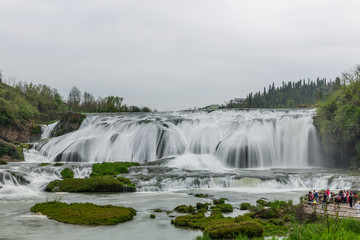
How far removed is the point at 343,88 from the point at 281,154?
10618 millimetres

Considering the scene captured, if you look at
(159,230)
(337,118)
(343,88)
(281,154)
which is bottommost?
(159,230)

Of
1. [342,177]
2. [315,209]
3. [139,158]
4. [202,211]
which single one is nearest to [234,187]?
[342,177]

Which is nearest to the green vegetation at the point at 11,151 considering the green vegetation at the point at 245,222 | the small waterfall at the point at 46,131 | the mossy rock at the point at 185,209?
the small waterfall at the point at 46,131

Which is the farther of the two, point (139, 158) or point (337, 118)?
point (139, 158)

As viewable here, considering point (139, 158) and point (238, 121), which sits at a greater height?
point (238, 121)

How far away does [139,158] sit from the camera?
4766 centimetres

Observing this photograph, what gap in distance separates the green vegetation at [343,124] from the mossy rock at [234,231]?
27207 mm

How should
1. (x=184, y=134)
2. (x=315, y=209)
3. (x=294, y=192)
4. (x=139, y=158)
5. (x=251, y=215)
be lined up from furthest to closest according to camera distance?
(x=184, y=134)
(x=139, y=158)
(x=294, y=192)
(x=251, y=215)
(x=315, y=209)

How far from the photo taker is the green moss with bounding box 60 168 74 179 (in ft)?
116

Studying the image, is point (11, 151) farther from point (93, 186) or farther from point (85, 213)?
point (85, 213)

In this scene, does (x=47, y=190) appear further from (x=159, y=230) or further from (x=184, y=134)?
(x=184, y=134)

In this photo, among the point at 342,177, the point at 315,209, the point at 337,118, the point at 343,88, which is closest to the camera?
the point at 315,209

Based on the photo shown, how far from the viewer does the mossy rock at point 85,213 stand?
20.2 m

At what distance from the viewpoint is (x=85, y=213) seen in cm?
2128
